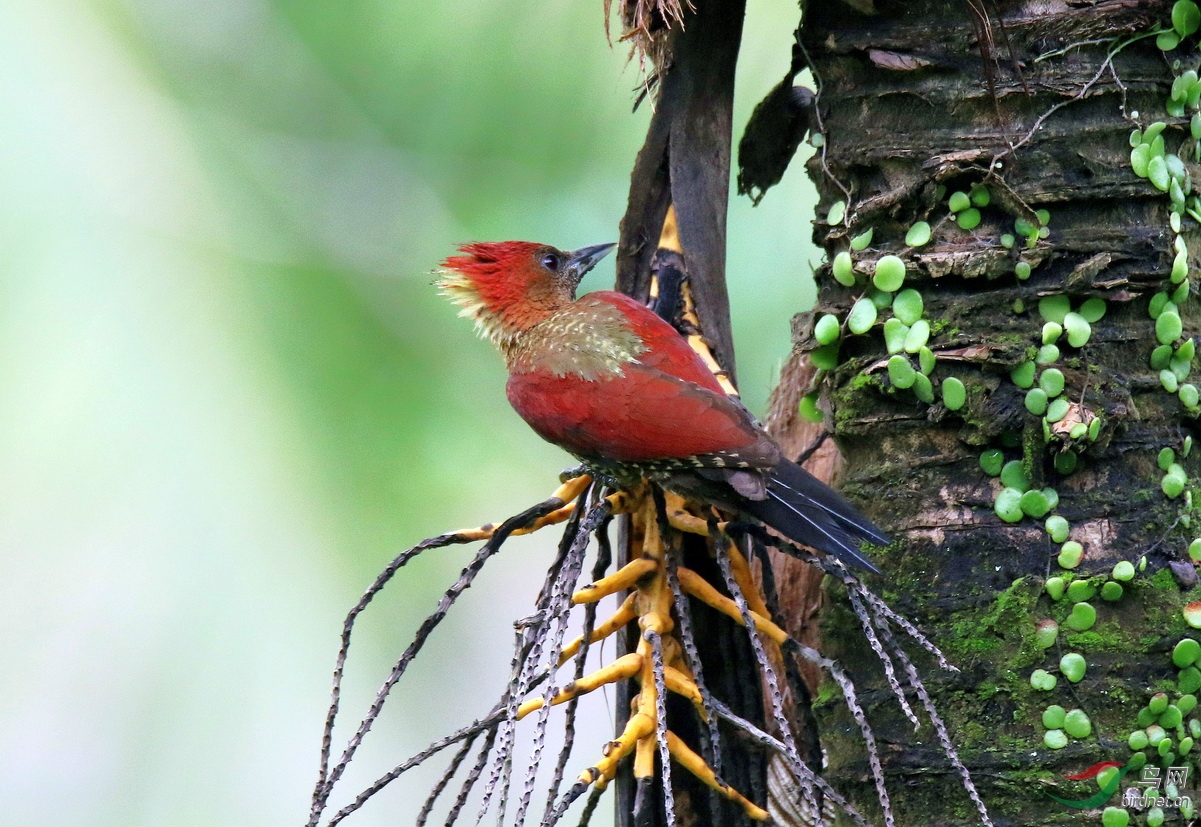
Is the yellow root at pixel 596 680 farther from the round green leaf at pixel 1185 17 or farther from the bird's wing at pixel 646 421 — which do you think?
the round green leaf at pixel 1185 17

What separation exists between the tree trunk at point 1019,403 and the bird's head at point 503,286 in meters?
0.67

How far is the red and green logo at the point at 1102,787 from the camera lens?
1.28 metres

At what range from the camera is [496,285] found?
76.4 inches

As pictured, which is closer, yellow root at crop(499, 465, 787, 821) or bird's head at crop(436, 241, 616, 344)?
yellow root at crop(499, 465, 787, 821)

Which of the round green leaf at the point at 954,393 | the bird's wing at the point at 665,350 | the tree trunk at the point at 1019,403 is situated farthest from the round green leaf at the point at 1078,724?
the bird's wing at the point at 665,350

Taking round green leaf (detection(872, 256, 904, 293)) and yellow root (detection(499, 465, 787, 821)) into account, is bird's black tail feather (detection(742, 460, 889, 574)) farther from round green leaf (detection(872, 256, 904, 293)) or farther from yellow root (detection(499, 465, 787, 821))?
round green leaf (detection(872, 256, 904, 293))

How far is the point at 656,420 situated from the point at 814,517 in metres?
0.26

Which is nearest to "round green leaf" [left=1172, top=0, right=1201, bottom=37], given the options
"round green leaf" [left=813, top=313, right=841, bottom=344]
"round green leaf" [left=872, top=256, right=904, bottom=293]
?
"round green leaf" [left=872, top=256, right=904, bottom=293]

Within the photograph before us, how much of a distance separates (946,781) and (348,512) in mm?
1486

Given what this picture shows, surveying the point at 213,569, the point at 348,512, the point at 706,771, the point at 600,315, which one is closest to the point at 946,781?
the point at 706,771

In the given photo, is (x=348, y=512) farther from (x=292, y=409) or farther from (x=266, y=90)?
(x=266, y=90)

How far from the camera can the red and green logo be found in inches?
50.5

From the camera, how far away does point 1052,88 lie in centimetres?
139

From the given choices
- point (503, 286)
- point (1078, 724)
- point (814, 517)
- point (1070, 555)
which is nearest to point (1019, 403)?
point (1070, 555)
